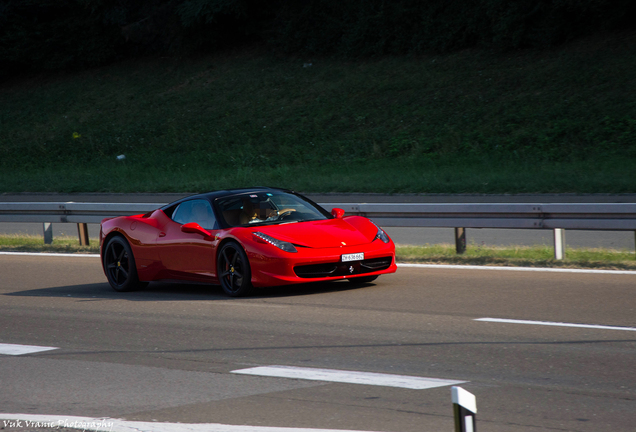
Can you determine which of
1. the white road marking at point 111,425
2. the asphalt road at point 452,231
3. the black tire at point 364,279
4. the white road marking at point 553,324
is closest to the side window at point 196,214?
the black tire at point 364,279

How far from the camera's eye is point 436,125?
28984 millimetres

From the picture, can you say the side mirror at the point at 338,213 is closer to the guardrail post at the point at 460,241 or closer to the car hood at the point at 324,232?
the car hood at the point at 324,232

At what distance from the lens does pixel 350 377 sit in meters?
5.71

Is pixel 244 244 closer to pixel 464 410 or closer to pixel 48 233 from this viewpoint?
pixel 464 410

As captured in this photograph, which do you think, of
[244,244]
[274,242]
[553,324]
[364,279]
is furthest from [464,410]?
[364,279]

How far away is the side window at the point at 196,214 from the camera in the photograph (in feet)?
33.0

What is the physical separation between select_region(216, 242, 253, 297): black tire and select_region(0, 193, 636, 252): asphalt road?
17.5ft

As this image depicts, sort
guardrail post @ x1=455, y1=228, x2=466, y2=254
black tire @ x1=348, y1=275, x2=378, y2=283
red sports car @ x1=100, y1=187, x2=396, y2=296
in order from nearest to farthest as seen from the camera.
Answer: red sports car @ x1=100, y1=187, x2=396, y2=296, black tire @ x1=348, y1=275, x2=378, y2=283, guardrail post @ x1=455, y1=228, x2=466, y2=254

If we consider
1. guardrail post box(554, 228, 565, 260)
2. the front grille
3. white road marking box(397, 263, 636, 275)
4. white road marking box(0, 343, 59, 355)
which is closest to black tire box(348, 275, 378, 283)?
the front grille

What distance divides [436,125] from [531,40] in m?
7.37

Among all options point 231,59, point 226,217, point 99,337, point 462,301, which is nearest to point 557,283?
point 462,301

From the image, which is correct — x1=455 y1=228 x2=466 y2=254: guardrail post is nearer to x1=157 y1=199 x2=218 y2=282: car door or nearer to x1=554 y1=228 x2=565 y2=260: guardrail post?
x1=554 y1=228 x2=565 y2=260: guardrail post

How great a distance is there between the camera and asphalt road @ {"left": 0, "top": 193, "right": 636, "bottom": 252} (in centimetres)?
1423

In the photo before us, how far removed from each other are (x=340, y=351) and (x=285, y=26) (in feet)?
123
